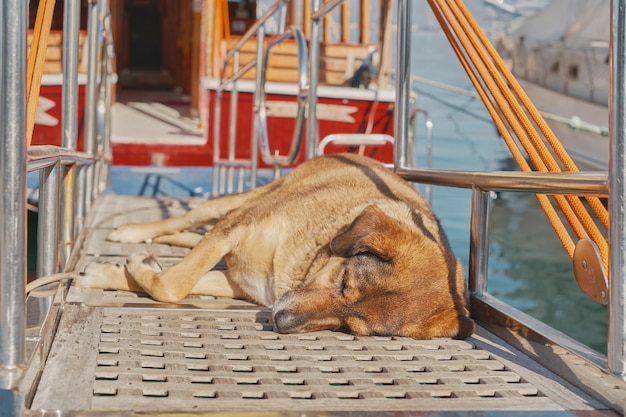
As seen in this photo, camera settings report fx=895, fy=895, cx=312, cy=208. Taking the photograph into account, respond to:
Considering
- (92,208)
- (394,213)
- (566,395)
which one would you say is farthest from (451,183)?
(92,208)

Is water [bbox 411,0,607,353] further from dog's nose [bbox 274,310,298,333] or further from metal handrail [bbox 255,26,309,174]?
dog's nose [bbox 274,310,298,333]

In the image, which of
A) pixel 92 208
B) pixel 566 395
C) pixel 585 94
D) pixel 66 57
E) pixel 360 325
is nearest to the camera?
pixel 566 395

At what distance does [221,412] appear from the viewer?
192cm

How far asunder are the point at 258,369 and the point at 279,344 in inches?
12.2

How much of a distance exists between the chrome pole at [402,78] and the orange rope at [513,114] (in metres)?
0.49

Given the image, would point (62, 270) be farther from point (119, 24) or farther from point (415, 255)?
point (119, 24)

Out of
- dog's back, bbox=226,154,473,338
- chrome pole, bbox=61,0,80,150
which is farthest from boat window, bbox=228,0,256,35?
dog's back, bbox=226,154,473,338

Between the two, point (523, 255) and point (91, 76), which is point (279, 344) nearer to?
point (91, 76)

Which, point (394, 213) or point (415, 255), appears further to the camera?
point (394, 213)

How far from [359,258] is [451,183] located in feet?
1.77

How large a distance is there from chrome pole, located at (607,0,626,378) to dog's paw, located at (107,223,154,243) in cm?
276

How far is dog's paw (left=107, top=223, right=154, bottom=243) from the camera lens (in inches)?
170

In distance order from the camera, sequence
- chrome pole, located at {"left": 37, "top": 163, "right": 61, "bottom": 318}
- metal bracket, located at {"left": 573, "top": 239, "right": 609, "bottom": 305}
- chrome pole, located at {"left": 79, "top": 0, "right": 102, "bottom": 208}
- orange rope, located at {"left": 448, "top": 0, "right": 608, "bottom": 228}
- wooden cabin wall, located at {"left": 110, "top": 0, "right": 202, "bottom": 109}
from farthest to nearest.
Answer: wooden cabin wall, located at {"left": 110, "top": 0, "right": 202, "bottom": 109} < chrome pole, located at {"left": 79, "top": 0, "right": 102, "bottom": 208} < chrome pole, located at {"left": 37, "top": 163, "right": 61, "bottom": 318} < orange rope, located at {"left": 448, "top": 0, "right": 608, "bottom": 228} < metal bracket, located at {"left": 573, "top": 239, "right": 609, "bottom": 305}

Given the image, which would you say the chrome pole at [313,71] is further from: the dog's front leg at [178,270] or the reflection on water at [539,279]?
the reflection on water at [539,279]
